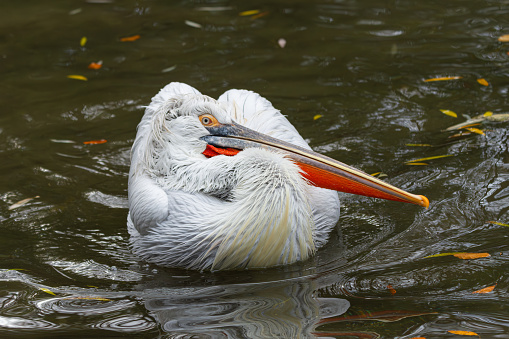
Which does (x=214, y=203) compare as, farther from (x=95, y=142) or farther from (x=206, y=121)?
(x=95, y=142)

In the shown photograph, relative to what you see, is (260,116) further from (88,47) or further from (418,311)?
(88,47)

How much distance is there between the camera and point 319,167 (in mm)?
4129

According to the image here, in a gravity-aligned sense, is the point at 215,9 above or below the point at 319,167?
above

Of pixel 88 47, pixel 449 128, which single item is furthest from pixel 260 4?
pixel 449 128

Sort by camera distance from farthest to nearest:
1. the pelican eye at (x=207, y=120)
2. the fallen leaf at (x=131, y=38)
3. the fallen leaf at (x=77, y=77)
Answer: the fallen leaf at (x=131, y=38) < the fallen leaf at (x=77, y=77) < the pelican eye at (x=207, y=120)

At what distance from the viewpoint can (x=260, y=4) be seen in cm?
878

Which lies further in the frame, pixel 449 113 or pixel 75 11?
pixel 75 11

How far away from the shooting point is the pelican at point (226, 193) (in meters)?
4.02

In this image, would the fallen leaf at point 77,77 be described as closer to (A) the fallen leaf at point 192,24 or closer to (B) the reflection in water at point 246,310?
(A) the fallen leaf at point 192,24

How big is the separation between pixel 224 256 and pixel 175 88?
1.70m

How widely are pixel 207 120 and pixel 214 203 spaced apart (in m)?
0.53

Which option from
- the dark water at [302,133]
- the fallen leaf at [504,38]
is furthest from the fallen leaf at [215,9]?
the fallen leaf at [504,38]

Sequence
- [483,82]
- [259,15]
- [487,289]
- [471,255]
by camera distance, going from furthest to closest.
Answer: [259,15]
[483,82]
[471,255]
[487,289]

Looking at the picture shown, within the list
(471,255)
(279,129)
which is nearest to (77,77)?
(279,129)
